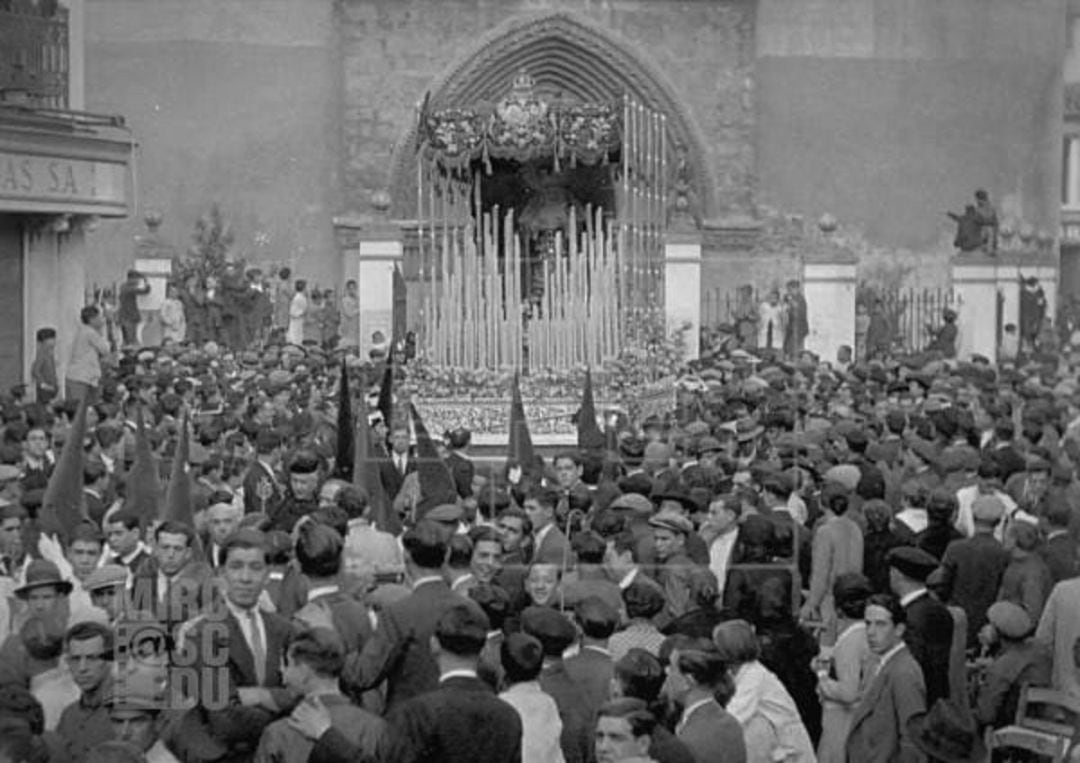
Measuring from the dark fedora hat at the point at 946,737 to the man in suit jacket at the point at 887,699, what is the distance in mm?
351

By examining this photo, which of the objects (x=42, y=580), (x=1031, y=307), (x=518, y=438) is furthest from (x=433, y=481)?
(x=1031, y=307)

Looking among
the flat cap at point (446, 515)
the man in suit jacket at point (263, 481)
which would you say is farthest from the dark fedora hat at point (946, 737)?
the man in suit jacket at point (263, 481)

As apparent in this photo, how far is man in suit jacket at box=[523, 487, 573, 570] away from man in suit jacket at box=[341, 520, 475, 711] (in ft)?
6.91

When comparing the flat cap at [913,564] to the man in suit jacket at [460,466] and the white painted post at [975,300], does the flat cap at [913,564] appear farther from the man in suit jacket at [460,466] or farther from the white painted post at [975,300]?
the white painted post at [975,300]

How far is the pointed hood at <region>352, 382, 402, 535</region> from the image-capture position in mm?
14070

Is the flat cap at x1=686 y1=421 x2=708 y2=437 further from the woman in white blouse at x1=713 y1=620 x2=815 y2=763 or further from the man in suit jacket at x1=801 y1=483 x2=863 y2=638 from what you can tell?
the woman in white blouse at x1=713 y1=620 x2=815 y2=763

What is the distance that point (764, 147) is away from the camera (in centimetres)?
4047

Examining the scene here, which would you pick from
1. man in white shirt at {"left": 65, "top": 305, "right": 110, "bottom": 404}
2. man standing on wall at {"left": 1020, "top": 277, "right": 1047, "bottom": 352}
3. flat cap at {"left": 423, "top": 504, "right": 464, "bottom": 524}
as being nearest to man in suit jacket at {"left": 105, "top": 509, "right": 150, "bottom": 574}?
flat cap at {"left": 423, "top": 504, "right": 464, "bottom": 524}

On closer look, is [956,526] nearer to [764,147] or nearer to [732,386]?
[732,386]

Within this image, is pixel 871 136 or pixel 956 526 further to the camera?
pixel 871 136

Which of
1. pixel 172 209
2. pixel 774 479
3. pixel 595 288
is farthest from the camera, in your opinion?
pixel 172 209

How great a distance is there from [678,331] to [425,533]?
18154 mm

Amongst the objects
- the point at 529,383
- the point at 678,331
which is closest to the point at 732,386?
the point at 529,383

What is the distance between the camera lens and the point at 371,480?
49.4 feet
